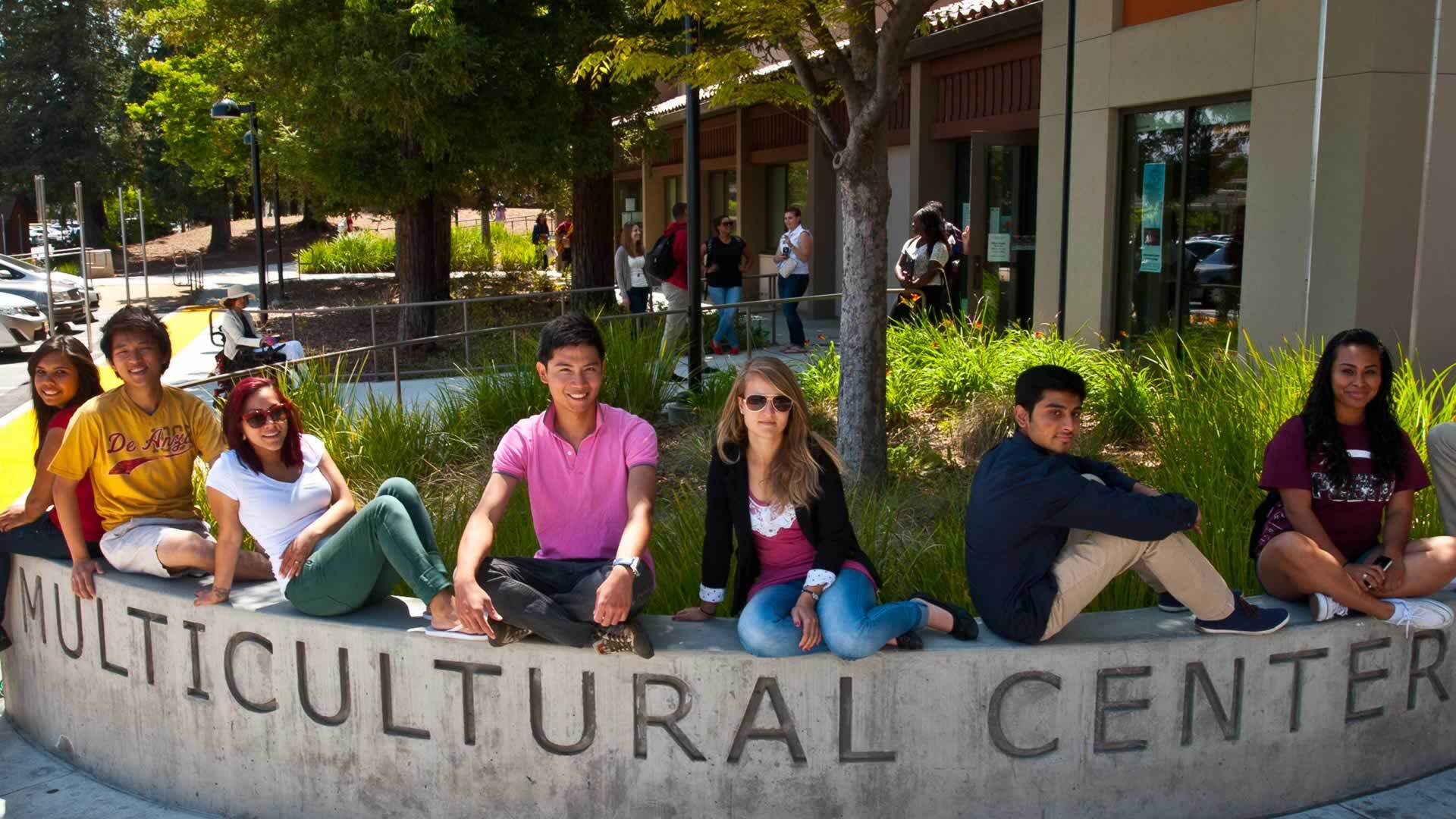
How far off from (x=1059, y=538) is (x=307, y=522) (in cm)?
248

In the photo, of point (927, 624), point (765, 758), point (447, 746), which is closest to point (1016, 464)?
point (927, 624)

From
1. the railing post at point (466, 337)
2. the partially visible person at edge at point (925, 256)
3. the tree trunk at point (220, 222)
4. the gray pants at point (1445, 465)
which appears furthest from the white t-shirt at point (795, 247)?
the tree trunk at point (220, 222)

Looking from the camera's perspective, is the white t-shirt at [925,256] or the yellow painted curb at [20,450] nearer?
the yellow painted curb at [20,450]

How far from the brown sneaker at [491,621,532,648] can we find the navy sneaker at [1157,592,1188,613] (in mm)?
2071

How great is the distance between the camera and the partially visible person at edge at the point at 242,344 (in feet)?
36.3

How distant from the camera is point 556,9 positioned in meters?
14.1

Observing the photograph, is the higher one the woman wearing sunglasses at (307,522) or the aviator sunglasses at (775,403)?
the aviator sunglasses at (775,403)

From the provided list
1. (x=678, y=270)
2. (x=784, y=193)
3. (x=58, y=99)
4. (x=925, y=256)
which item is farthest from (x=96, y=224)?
(x=925, y=256)

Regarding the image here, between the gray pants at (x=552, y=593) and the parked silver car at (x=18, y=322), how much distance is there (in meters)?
17.0

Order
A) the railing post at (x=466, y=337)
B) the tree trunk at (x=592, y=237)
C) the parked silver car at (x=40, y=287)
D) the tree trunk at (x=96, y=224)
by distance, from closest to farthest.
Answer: the railing post at (x=466, y=337)
the tree trunk at (x=592, y=237)
the parked silver car at (x=40, y=287)
the tree trunk at (x=96, y=224)

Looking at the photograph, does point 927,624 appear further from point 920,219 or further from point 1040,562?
point 920,219

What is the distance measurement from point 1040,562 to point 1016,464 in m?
0.31

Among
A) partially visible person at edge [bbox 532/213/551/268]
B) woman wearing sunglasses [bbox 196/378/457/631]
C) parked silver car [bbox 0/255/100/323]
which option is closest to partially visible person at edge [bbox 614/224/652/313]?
woman wearing sunglasses [bbox 196/378/457/631]

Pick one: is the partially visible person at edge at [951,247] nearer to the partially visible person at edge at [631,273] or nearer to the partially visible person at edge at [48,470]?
the partially visible person at edge at [631,273]
